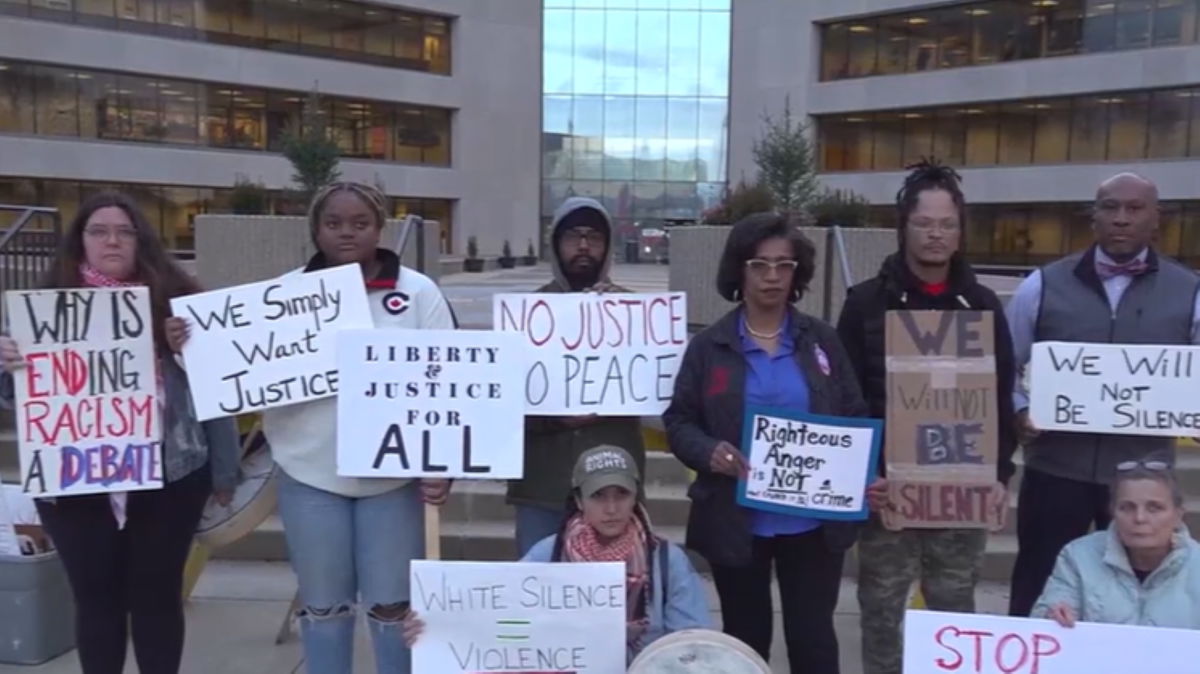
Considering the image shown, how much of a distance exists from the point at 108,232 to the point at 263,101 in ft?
109

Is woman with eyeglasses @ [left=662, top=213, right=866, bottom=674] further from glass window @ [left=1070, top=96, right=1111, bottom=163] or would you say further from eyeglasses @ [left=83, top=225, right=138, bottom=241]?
glass window @ [left=1070, top=96, right=1111, bottom=163]

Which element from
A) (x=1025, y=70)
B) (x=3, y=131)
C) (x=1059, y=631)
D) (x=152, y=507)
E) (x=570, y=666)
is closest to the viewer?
(x=1059, y=631)

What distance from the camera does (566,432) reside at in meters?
3.54

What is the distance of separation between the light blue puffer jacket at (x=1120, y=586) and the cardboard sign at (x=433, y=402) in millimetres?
1730

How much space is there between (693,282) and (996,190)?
2795 cm

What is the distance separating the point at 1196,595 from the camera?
2936 millimetres

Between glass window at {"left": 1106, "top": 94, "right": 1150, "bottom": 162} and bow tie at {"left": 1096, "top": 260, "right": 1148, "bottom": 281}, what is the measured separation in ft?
104

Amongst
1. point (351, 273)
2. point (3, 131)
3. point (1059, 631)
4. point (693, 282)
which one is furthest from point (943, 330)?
point (3, 131)

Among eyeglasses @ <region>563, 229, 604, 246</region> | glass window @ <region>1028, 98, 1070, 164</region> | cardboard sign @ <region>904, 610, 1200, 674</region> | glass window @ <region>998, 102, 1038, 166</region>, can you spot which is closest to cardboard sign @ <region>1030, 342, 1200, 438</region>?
cardboard sign @ <region>904, 610, 1200, 674</region>

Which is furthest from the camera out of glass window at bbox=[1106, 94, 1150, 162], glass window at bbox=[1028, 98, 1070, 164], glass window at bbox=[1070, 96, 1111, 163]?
glass window at bbox=[1028, 98, 1070, 164]

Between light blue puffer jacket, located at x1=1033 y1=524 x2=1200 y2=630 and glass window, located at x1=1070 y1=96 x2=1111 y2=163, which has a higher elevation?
glass window, located at x1=1070 y1=96 x2=1111 y2=163

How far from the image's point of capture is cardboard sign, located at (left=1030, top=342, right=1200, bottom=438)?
11.0 ft

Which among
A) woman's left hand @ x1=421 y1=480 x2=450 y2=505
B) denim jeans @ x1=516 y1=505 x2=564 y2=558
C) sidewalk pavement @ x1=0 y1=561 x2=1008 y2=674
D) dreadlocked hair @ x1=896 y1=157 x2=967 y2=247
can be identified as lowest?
sidewalk pavement @ x1=0 y1=561 x2=1008 y2=674

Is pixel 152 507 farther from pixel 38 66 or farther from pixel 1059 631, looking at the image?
pixel 38 66
